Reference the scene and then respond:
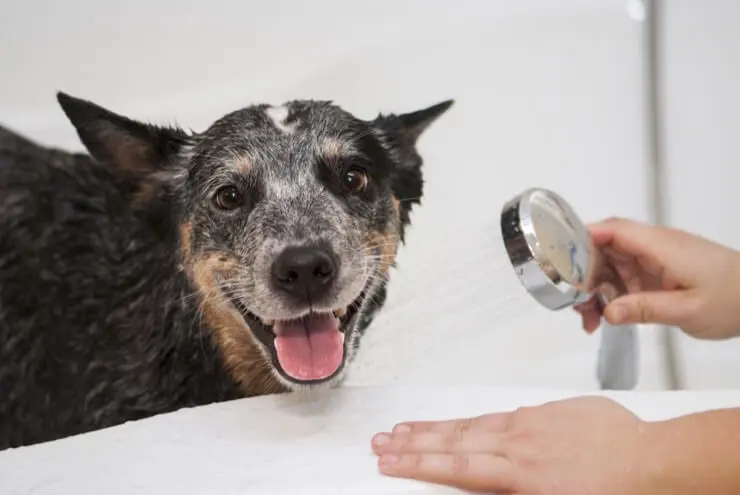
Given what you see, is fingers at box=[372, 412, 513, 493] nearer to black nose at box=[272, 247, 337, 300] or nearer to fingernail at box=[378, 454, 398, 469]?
fingernail at box=[378, 454, 398, 469]

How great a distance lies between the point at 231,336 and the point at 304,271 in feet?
1.00

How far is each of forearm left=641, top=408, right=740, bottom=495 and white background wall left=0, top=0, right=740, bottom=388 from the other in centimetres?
71

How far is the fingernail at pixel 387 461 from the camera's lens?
964 mm

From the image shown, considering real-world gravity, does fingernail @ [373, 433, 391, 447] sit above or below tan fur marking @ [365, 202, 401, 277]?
below

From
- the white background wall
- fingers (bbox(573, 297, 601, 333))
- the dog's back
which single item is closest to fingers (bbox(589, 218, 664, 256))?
fingers (bbox(573, 297, 601, 333))

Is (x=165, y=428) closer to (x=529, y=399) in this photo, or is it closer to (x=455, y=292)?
(x=529, y=399)

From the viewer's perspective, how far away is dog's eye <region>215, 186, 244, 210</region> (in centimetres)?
124

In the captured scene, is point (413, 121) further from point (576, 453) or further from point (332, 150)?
point (576, 453)

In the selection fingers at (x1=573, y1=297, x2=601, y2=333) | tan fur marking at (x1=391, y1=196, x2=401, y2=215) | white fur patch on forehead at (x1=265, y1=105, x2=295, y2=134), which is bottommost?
fingers at (x1=573, y1=297, x2=601, y2=333)

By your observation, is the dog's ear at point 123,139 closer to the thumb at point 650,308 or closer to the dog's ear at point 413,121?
the dog's ear at point 413,121

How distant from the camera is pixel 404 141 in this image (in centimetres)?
140

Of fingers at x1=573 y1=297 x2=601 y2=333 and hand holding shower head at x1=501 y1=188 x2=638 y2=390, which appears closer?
hand holding shower head at x1=501 y1=188 x2=638 y2=390

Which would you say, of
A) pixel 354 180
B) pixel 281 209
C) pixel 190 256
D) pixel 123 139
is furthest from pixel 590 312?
pixel 123 139

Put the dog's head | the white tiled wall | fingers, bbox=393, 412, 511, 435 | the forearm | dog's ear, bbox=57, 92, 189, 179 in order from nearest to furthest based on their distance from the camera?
the forearm, fingers, bbox=393, 412, 511, 435, the dog's head, dog's ear, bbox=57, 92, 189, 179, the white tiled wall
